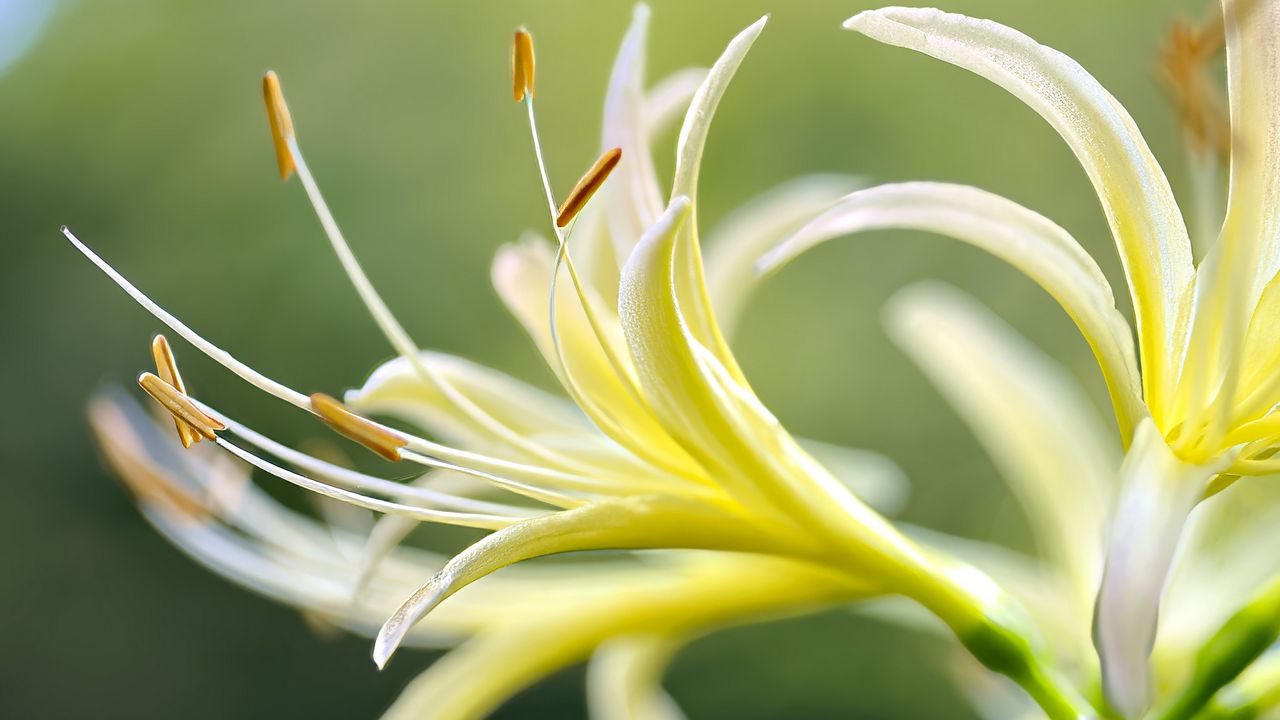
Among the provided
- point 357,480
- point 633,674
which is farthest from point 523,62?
point 633,674

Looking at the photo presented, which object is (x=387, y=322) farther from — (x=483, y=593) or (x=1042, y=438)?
(x=1042, y=438)

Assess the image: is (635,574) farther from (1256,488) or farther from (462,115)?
(462,115)

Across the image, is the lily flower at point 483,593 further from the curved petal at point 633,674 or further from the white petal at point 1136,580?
the white petal at point 1136,580

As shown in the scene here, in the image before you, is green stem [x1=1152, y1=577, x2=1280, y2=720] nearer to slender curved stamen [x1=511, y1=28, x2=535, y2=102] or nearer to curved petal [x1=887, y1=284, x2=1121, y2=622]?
curved petal [x1=887, y1=284, x2=1121, y2=622]

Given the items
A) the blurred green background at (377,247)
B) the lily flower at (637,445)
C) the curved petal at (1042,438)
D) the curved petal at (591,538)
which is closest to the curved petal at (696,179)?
the lily flower at (637,445)

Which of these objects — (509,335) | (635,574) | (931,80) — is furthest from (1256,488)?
(931,80)

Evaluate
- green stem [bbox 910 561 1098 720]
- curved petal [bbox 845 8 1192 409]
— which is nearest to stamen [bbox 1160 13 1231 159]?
curved petal [bbox 845 8 1192 409]

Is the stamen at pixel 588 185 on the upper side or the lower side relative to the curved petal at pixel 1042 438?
upper
